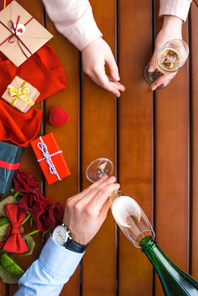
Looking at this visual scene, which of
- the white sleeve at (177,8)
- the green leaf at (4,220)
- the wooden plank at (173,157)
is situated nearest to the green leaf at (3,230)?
the green leaf at (4,220)

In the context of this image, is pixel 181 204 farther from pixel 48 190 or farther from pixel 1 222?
pixel 1 222

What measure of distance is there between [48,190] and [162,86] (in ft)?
1.61

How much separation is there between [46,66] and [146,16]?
0.36m

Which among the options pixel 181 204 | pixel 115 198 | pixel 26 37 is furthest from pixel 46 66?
pixel 181 204

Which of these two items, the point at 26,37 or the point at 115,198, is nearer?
the point at 115,198

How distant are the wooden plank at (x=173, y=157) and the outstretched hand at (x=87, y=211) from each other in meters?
0.22

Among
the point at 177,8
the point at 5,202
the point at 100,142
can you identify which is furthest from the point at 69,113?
the point at 177,8

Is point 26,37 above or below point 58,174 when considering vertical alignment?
above

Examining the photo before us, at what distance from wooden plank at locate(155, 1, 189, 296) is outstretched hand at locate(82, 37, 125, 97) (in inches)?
5.9

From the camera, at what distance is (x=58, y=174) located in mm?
795

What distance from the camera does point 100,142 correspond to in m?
0.82

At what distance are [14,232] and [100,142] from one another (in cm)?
38

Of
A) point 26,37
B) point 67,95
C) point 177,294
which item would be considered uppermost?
point 26,37

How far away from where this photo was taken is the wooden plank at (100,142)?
2.66ft
